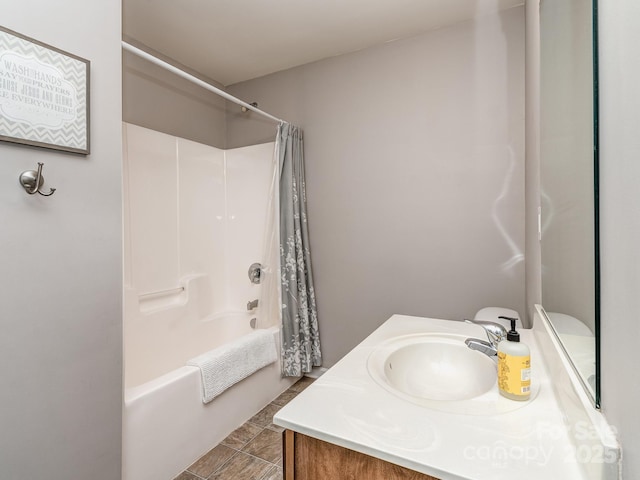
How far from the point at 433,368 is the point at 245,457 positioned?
1219mm

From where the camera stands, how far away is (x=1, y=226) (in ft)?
3.37

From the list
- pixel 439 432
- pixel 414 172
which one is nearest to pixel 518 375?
pixel 439 432

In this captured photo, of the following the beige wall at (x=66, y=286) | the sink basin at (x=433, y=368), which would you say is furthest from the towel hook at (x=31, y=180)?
Result: the sink basin at (x=433, y=368)

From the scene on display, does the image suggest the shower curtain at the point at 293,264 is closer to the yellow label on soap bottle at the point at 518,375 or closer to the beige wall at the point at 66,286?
the beige wall at the point at 66,286

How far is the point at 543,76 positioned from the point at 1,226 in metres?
1.78

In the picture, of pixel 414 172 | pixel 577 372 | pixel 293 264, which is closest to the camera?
pixel 577 372

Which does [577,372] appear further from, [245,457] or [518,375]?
[245,457]

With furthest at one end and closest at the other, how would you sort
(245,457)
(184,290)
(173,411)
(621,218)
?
(184,290)
(245,457)
(173,411)
(621,218)

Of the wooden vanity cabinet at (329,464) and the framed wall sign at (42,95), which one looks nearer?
the wooden vanity cabinet at (329,464)

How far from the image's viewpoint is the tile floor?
1626 mm

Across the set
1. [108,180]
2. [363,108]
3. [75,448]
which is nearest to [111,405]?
[75,448]

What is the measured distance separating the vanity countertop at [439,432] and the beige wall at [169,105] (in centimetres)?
229

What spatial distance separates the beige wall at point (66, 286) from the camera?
105 centimetres

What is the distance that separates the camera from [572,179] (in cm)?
72
